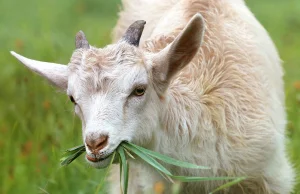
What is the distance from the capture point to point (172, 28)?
775 centimetres

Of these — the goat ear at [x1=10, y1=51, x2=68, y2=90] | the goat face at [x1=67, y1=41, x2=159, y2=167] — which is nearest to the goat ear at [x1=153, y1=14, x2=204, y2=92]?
the goat face at [x1=67, y1=41, x2=159, y2=167]

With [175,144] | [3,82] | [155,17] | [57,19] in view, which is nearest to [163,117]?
[175,144]

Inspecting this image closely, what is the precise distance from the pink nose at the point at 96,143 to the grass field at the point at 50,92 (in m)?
1.00

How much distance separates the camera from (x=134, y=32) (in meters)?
6.44

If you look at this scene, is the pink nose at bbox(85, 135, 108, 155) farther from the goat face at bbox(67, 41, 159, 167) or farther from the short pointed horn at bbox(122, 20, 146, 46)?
the short pointed horn at bbox(122, 20, 146, 46)

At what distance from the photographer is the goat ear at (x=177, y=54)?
20.4ft

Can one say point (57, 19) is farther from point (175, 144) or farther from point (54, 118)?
point (175, 144)

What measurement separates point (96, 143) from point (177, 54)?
98cm

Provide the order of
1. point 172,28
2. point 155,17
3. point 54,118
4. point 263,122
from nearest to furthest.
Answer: point 263,122 → point 172,28 → point 155,17 → point 54,118

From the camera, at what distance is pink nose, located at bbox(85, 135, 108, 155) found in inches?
228

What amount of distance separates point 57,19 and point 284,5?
4.25 m

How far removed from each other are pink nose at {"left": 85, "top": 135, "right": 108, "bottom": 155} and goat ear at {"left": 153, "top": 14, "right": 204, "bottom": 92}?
80 centimetres

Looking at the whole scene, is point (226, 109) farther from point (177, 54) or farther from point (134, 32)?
point (134, 32)

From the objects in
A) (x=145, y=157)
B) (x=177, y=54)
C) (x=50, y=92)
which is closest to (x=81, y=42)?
(x=177, y=54)
